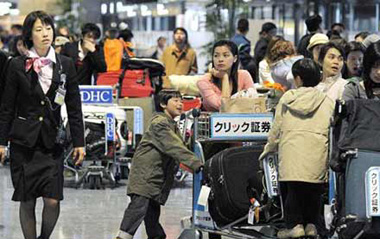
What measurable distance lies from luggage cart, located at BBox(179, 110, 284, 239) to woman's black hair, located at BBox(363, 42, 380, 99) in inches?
43.1

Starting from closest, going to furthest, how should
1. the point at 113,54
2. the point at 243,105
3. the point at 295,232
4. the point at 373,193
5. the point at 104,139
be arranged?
the point at 373,193, the point at 295,232, the point at 243,105, the point at 104,139, the point at 113,54

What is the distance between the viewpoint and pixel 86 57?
16.3 metres

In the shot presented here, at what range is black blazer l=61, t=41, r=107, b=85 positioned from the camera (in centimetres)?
1612

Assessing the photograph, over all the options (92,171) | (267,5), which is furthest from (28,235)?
(267,5)

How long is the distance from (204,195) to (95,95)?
18.1 ft

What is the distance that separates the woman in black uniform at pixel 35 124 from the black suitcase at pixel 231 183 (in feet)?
3.40

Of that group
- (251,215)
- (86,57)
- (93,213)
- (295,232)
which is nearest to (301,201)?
(295,232)

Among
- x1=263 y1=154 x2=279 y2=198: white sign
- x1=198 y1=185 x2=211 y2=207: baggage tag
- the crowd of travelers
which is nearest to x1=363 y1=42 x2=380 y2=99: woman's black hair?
the crowd of travelers

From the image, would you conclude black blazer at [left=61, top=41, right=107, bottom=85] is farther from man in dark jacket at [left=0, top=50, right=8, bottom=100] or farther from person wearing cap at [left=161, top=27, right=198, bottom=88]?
man in dark jacket at [left=0, top=50, right=8, bottom=100]

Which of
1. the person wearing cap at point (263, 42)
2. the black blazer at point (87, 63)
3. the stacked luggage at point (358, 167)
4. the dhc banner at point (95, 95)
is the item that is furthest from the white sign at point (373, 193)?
the person wearing cap at point (263, 42)

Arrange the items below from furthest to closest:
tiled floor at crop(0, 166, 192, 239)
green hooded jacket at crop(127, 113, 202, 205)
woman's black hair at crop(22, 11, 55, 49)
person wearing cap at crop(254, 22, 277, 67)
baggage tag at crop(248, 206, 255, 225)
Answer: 1. person wearing cap at crop(254, 22, 277, 67)
2. tiled floor at crop(0, 166, 192, 239)
3. green hooded jacket at crop(127, 113, 202, 205)
4. woman's black hair at crop(22, 11, 55, 49)
5. baggage tag at crop(248, 206, 255, 225)

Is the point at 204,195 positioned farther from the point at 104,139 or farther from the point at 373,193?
the point at 104,139

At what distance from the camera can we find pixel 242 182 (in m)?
9.22

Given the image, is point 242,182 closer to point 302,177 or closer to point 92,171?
point 302,177
